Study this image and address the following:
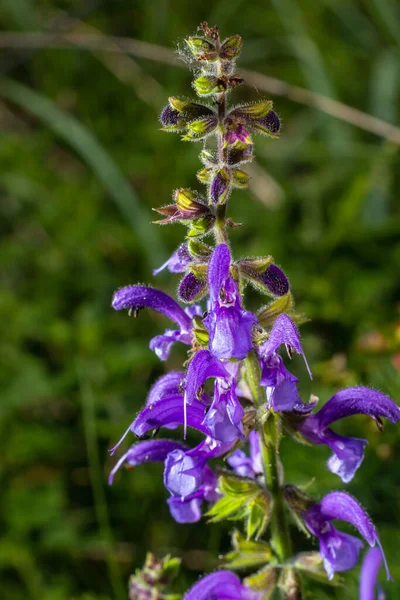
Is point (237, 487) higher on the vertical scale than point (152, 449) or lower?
lower

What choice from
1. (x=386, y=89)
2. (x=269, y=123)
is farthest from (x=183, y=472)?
(x=386, y=89)

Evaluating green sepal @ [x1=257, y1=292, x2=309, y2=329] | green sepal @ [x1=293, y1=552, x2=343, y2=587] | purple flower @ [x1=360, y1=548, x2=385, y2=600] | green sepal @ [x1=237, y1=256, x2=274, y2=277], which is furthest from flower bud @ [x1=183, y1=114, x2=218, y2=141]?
purple flower @ [x1=360, y1=548, x2=385, y2=600]

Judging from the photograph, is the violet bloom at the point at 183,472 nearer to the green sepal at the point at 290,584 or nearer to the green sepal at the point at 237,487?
the green sepal at the point at 237,487

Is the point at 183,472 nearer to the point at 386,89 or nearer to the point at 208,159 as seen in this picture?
the point at 208,159

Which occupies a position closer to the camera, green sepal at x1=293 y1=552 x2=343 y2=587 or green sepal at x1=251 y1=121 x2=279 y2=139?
green sepal at x1=251 y1=121 x2=279 y2=139

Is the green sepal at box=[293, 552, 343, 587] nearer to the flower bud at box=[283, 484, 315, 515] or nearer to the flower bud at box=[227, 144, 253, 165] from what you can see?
the flower bud at box=[283, 484, 315, 515]

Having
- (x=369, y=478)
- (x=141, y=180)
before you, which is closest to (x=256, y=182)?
(x=141, y=180)

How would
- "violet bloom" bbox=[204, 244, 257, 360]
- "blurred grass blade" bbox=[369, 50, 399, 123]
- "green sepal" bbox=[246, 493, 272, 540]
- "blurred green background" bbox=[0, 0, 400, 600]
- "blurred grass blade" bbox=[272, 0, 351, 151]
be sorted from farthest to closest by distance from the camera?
"blurred grass blade" bbox=[369, 50, 399, 123]
"blurred grass blade" bbox=[272, 0, 351, 151]
"blurred green background" bbox=[0, 0, 400, 600]
"green sepal" bbox=[246, 493, 272, 540]
"violet bloom" bbox=[204, 244, 257, 360]
